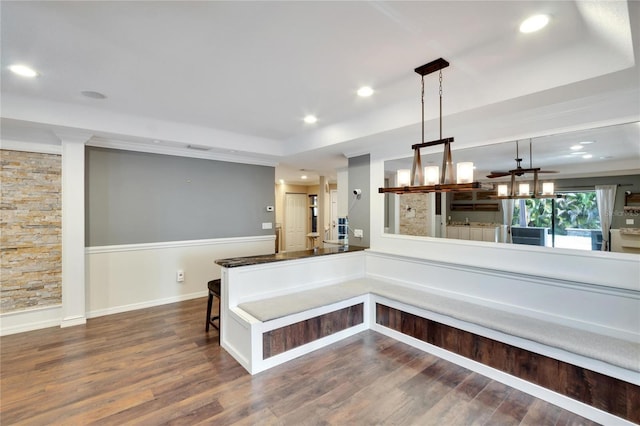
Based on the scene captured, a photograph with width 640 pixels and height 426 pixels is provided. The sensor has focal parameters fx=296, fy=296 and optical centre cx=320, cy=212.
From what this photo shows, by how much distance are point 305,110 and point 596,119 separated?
2.68 meters

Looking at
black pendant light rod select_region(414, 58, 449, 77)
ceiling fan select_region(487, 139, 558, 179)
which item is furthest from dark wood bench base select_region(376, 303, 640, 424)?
black pendant light rod select_region(414, 58, 449, 77)

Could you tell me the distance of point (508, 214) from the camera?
120 inches

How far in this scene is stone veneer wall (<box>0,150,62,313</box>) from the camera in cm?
348

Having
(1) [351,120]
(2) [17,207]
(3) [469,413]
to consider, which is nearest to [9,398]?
(2) [17,207]

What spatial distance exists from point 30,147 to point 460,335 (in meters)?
5.24

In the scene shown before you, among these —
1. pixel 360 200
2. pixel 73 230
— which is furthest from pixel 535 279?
pixel 73 230

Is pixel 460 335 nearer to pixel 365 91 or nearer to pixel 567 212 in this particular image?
pixel 567 212

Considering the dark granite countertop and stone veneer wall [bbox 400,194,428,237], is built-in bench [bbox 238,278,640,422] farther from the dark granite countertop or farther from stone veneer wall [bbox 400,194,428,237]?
stone veneer wall [bbox 400,194,428,237]

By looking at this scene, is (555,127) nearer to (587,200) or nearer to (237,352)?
(587,200)

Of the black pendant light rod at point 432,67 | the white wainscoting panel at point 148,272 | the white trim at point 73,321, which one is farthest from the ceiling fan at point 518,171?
the white trim at point 73,321

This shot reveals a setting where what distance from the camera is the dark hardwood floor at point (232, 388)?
2.10 metres

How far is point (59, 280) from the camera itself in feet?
12.3

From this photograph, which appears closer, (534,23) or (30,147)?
(534,23)

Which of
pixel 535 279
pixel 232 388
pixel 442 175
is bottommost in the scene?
pixel 232 388
